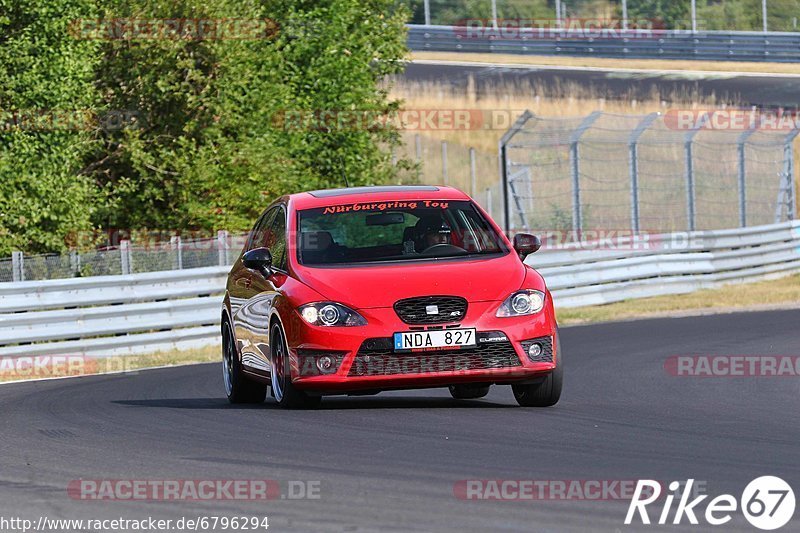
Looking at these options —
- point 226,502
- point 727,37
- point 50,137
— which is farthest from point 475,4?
point 226,502

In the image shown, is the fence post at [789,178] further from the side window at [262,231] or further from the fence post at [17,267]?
the side window at [262,231]

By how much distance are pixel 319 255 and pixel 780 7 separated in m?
52.7

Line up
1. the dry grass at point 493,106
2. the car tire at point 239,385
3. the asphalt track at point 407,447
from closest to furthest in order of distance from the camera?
the asphalt track at point 407,447 < the car tire at point 239,385 < the dry grass at point 493,106

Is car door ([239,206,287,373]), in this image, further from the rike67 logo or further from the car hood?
the rike67 logo

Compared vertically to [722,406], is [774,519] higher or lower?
higher

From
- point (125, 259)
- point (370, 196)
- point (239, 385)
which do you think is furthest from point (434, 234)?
point (125, 259)

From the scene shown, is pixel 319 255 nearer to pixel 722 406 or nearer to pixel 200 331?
pixel 722 406

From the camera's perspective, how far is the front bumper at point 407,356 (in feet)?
32.7

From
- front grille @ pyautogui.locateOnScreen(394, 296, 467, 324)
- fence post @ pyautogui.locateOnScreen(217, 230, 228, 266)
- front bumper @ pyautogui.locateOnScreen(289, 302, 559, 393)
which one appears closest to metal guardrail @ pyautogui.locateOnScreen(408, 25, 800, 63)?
fence post @ pyautogui.locateOnScreen(217, 230, 228, 266)

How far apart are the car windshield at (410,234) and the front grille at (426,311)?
79 centimetres

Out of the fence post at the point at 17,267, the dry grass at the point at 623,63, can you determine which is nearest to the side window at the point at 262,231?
the fence post at the point at 17,267

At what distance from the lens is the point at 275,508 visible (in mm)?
6605

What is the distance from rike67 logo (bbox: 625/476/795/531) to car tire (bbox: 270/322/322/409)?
12.7 feet

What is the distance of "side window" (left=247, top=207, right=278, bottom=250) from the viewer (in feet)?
40.0
